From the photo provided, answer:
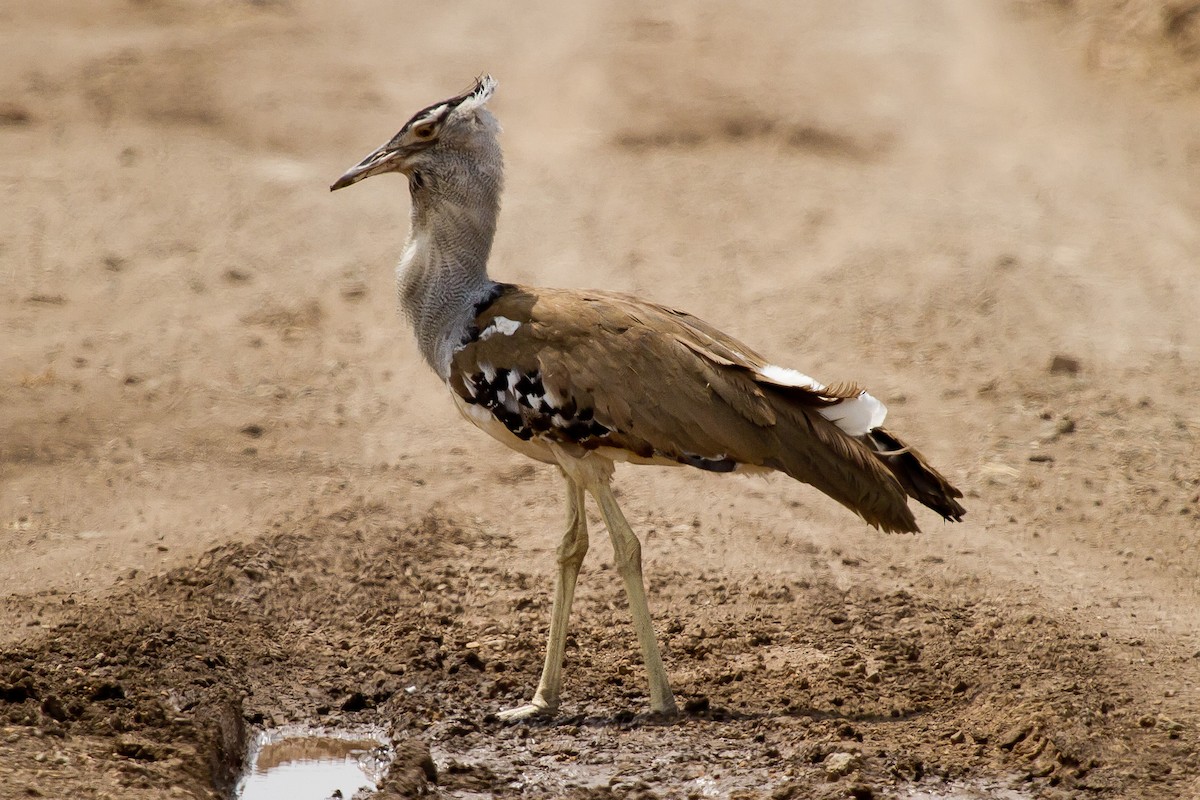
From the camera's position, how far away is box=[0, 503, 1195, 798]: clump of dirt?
5465mm

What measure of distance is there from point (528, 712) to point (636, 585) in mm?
646

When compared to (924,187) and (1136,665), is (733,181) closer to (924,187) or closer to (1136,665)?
(924,187)

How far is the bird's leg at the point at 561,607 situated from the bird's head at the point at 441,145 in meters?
1.34

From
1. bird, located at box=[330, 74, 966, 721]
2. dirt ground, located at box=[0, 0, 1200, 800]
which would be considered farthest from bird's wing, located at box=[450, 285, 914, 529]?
dirt ground, located at box=[0, 0, 1200, 800]

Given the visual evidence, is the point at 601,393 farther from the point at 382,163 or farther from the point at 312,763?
the point at 312,763

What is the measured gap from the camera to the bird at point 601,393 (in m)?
5.76

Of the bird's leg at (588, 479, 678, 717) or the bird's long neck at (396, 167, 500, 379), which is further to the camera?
the bird's long neck at (396, 167, 500, 379)

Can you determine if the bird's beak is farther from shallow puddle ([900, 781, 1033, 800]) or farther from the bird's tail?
shallow puddle ([900, 781, 1033, 800])

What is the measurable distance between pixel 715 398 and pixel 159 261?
573 centimetres

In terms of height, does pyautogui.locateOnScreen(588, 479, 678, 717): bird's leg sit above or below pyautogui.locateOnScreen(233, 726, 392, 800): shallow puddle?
above

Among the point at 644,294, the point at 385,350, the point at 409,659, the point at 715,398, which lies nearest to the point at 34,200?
the point at 385,350

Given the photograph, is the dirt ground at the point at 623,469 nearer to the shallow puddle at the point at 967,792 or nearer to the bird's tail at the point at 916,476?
the shallow puddle at the point at 967,792

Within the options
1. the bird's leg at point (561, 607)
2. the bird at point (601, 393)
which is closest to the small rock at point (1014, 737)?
the bird at point (601, 393)

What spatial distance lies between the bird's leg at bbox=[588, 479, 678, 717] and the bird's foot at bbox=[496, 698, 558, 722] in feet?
1.33
